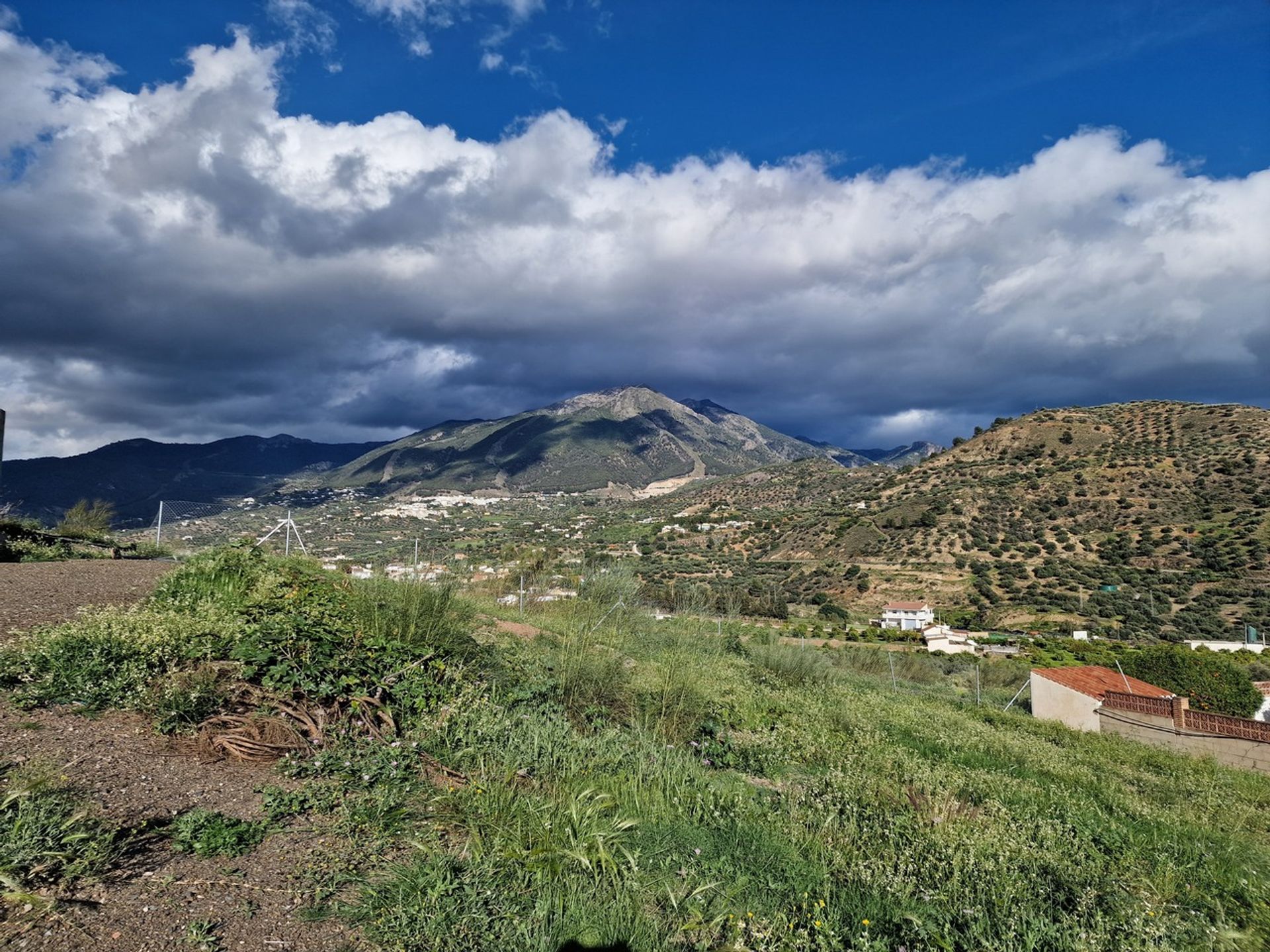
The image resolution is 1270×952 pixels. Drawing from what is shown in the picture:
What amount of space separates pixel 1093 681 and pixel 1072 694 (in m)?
2.01

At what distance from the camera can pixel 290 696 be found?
4.89 meters

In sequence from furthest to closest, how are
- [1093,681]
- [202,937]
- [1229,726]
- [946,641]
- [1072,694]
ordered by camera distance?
[946,641] → [1093,681] → [1072,694] → [1229,726] → [202,937]

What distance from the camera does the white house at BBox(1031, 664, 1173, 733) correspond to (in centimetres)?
1678

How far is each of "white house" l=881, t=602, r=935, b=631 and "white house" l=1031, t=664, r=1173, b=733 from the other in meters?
23.3

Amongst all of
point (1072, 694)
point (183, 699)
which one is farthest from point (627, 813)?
point (1072, 694)

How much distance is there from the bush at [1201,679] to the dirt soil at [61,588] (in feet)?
86.6

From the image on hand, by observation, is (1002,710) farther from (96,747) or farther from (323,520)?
(323,520)

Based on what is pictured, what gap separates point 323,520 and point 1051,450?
217 ft

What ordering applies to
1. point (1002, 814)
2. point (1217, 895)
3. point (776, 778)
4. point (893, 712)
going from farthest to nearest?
point (893, 712) < point (776, 778) < point (1002, 814) < point (1217, 895)

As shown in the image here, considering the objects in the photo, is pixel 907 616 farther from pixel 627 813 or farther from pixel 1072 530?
pixel 627 813

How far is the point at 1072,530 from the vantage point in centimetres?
5200

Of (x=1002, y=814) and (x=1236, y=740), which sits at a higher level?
(x=1002, y=814)

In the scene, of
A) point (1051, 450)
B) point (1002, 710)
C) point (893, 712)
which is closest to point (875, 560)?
point (1051, 450)

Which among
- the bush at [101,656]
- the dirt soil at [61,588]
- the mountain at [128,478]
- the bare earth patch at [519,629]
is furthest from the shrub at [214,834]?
the mountain at [128,478]
